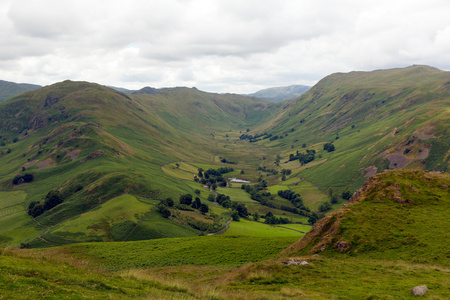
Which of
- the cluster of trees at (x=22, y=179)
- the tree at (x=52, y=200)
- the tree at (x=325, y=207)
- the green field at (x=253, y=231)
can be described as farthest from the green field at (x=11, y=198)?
the tree at (x=325, y=207)

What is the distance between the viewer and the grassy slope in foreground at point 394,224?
137 ft

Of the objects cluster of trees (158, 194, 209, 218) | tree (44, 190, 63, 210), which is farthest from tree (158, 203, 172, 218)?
tree (44, 190, 63, 210)

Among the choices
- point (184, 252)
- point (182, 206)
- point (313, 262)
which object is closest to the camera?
point (313, 262)

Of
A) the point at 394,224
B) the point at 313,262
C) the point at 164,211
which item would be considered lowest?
the point at 164,211

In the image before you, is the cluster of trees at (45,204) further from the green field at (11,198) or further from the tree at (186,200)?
the tree at (186,200)

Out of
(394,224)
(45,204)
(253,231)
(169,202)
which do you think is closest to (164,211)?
(169,202)

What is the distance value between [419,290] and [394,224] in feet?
87.3

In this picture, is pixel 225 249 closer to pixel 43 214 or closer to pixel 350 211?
pixel 350 211

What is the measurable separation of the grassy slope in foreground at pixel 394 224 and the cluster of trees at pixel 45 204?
522 ft

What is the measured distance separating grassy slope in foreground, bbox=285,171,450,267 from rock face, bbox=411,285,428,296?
1511 cm

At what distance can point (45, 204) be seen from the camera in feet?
485

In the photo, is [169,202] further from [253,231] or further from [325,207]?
[325,207]

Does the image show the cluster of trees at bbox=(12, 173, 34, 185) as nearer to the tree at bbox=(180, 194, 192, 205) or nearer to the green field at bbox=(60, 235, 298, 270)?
the tree at bbox=(180, 194, 192, 205)

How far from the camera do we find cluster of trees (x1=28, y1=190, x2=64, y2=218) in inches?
5650
